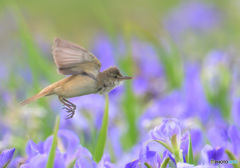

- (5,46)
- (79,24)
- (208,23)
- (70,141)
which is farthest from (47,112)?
(79,24)

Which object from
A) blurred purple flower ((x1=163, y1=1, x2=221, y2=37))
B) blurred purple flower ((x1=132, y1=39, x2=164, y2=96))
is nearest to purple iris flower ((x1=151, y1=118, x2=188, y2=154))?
blurred purple flower ((x1=132, y1=39, x2=164, y2=96))

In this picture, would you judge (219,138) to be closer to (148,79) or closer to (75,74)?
(75,74)

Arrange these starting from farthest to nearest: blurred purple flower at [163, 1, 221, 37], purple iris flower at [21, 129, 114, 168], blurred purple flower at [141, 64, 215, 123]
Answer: blurred purple flower at [163, 1, 221, 37] → blurred purple flower at [141, 64, 215, 123] → purple iris flower at [21, 129, 114, 168]

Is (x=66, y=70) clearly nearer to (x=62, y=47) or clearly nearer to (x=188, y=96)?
Answer: (x=62, y=47)

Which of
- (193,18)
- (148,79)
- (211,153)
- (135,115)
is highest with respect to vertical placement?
(193,18)

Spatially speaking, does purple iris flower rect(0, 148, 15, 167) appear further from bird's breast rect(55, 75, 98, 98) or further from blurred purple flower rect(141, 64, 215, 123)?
blurred purple flower rect(141, 64, 215, 123)

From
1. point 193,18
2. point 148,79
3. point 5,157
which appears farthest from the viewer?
point 193,18

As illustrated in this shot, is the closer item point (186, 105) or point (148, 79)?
point (186, 105)

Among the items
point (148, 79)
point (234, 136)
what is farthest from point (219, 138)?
point (148, 79)
